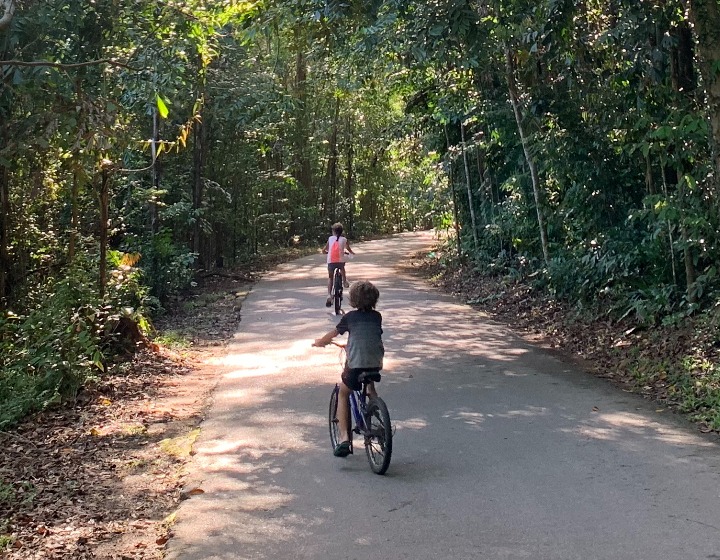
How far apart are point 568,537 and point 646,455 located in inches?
84.2

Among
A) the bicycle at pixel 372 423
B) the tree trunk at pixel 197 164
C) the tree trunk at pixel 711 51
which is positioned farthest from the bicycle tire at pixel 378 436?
the tree trunk at pixel 197 164

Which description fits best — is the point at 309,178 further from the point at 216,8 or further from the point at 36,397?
the point at 36,397

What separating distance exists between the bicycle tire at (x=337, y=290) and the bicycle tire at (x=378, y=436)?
9268 millimetres

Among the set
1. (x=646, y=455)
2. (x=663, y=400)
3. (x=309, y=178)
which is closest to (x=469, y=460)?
(x=646, y=455)

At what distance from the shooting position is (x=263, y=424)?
8.52 m

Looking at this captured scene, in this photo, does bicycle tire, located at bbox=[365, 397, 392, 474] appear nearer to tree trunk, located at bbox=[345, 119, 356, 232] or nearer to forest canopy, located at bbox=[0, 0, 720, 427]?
forest canopy, located at bbox=[0, 0, 720, 427]

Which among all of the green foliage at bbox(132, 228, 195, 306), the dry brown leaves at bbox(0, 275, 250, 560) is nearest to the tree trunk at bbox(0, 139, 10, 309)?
the dry brown leaves at bbox(0, 275, 250, 560)

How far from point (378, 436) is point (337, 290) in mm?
9558

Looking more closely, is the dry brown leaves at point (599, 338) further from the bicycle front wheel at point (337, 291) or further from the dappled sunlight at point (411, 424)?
the bicycle front wheel at point (337, 291)

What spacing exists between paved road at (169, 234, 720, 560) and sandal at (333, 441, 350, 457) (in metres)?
0.09

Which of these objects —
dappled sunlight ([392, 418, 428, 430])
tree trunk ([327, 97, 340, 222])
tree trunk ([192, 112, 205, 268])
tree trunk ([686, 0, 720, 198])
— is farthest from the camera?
tree trunk ([327, 97, 340, 222])

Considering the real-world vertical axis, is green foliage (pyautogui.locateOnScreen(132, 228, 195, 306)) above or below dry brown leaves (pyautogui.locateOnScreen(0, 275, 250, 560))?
above

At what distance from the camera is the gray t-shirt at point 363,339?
6941 millimetres

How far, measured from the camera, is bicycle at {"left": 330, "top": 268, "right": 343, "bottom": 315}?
634 inches
